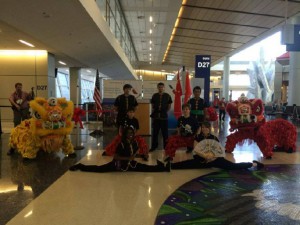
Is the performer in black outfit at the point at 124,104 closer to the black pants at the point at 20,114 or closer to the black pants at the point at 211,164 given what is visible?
the black pants at the point at 211,164

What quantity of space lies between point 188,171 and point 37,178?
8.15 feet

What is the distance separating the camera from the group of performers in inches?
190

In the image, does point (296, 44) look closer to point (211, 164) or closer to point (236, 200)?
point (211, 164)

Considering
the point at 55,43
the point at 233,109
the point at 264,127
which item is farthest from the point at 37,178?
the point at 55,43

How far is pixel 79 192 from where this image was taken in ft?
12.4

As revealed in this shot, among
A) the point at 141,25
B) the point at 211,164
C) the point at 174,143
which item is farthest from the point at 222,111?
the point at 211,164

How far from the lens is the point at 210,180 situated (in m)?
4.36

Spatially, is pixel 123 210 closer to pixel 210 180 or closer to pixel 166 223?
pixel 166 223

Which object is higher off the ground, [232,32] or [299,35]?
[232,32]

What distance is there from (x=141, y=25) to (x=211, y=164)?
13.2 metres

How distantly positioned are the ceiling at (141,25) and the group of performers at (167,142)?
9.06 ft

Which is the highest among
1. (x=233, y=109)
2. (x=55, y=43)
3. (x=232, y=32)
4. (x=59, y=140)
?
(x=232, y=32)

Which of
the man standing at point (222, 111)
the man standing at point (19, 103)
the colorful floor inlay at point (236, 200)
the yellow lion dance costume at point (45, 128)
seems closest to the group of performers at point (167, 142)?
the colorful floor inlay at point (236, 200)

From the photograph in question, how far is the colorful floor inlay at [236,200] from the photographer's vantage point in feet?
9.85
